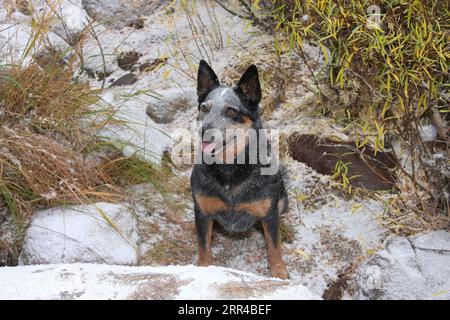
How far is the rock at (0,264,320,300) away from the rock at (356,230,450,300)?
0.76 metres

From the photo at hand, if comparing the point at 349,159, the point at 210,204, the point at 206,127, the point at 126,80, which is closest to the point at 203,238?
the point at 210,204

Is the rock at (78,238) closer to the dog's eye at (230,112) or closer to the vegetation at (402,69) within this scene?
the dog's eye at (230,112)

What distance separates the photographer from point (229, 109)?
3164mm

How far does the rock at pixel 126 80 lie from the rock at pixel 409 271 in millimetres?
2498

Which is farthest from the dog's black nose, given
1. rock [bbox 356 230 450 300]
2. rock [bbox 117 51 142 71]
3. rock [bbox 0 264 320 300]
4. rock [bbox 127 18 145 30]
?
rock [bbox 127 18 145 30]

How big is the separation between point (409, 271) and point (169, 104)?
2.31m

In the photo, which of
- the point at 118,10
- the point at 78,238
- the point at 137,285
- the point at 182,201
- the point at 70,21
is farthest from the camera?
the point at 118,10

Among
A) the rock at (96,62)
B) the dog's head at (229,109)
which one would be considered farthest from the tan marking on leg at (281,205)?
the rock at (96,62)

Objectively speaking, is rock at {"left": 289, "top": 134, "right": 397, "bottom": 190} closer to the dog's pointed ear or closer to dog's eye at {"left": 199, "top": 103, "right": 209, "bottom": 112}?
the dog's pointed ear

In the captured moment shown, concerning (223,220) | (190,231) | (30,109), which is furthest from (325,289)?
(30,109)

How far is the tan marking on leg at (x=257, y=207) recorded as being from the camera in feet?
10.7

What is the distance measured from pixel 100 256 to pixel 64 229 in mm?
264

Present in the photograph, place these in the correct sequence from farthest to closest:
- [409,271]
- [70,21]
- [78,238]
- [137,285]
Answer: [70,21] < [78,238] < [409,271] < [137,285]

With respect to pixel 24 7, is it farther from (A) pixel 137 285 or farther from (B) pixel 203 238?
(A) pixel 137 285
